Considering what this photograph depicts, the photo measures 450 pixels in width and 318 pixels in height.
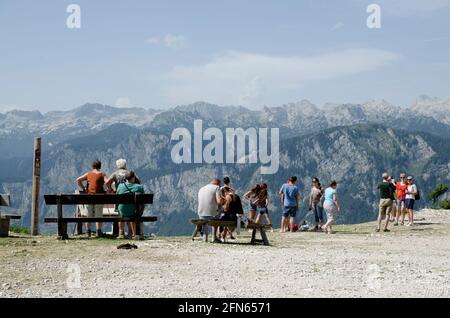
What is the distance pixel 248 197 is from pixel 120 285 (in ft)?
46.0

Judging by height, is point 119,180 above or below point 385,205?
above

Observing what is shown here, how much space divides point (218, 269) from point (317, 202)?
566 inches

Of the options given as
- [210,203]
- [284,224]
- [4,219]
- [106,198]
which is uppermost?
[106,198]

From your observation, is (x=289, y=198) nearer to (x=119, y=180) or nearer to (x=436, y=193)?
(x=119, y=180)

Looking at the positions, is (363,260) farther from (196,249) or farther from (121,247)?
(121,247)

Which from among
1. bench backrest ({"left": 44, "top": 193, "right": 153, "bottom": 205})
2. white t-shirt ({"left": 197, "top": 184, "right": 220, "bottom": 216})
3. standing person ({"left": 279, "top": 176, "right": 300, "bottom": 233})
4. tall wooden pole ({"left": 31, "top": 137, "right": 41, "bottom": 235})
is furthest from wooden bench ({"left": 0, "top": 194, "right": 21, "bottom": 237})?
standing person ({"left": 279, "top": 176, "right": 300, "bottom": 233})

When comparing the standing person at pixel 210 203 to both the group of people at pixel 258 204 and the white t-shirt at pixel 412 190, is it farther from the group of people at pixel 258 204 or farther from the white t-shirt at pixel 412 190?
the white t-shirt at pixel 412 190

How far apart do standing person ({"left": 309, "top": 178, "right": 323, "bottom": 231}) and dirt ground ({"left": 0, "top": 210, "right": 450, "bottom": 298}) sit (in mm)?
6858

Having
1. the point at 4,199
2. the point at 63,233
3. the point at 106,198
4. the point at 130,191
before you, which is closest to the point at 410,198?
the point at 130,191

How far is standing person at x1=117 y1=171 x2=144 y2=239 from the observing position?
20547mm

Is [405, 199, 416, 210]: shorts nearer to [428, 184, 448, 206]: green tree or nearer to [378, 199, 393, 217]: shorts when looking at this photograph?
[378, 199, 393, 217]: shorts

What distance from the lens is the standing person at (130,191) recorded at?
2055 cm

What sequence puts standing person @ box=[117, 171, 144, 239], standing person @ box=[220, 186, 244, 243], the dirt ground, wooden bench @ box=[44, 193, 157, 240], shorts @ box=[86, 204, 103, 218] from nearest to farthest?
the dirt ground → wooden bench @ box=[44, 193, 157, 240] → standing person @ box=[117, 171, 144, 239] → standing person @ box=[220, 186, 244, 243] → shorts @ box=[86, 204, 103, 218]

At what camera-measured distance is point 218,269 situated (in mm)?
14875
